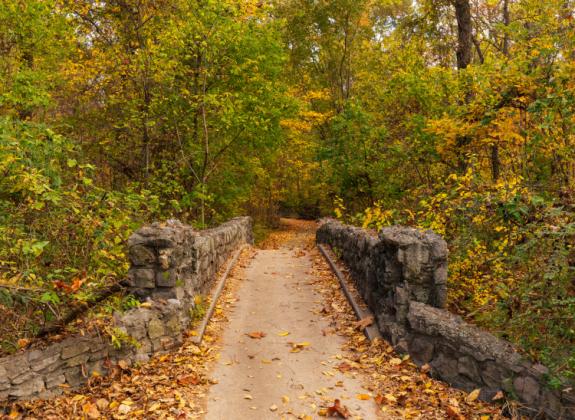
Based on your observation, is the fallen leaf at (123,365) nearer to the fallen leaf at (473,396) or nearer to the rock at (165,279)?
the rock at (165,279)

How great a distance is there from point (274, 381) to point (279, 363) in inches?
21.8

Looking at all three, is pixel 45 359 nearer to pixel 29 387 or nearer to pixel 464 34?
pixel 29 387

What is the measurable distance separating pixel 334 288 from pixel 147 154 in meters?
7.05

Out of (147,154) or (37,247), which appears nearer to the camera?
(37,247)

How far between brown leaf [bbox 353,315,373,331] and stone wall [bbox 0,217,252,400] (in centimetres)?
286

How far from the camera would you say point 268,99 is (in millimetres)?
15797

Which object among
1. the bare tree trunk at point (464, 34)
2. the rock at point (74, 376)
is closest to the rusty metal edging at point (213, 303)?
the rock at point (74, 376)

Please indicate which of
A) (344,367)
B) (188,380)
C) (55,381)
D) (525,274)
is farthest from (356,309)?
(55,381)

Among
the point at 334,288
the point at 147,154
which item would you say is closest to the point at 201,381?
the point at 334,288

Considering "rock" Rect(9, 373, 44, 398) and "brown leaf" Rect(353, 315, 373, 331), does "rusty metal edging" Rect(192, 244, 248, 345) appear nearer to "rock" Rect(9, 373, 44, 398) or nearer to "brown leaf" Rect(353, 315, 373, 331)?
"rock" Rect(9, 373, 44, 398)

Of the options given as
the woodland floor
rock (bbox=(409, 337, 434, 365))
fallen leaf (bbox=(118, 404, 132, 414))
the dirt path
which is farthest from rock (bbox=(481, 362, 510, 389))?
fallen leaf (bbox=(118, 404, 132, 414))

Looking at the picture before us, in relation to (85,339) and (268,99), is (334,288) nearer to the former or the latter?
(85,339)

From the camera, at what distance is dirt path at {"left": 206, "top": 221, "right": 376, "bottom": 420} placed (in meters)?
5.41

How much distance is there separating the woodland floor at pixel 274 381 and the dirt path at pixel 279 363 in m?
0.01
